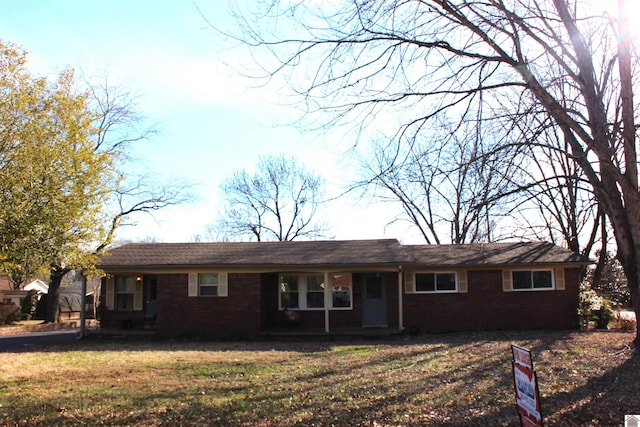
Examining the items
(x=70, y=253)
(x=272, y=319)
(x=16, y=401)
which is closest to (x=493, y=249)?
(x=272, y=319)

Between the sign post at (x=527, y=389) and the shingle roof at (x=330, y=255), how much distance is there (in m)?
13.0

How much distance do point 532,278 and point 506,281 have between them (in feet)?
3.32

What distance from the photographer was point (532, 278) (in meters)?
19.7

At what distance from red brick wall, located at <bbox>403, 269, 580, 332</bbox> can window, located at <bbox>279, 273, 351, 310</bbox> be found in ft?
7.85

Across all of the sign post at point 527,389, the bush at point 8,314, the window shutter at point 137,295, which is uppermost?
the window shutter at point 137,295

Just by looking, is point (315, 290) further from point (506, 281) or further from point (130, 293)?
point (130, 293)

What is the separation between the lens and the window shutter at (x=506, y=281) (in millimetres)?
19625

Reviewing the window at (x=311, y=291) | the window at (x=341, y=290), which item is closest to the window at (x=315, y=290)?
the window at (x=311, y=291)

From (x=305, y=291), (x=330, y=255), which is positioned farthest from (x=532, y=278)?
(x=305, y=291)

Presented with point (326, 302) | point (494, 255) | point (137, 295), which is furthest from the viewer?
point (137, 295)

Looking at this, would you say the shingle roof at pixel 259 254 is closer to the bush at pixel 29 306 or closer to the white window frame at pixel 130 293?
the white window frame at pixel 130 293

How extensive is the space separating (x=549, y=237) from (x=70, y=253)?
23.1 m

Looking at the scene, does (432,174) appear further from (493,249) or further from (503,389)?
(493,249)

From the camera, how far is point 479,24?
8.80 metres
